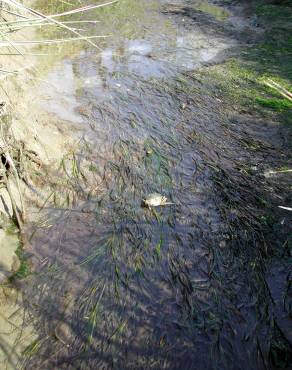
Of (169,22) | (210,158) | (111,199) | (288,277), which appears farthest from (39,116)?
(169,22)

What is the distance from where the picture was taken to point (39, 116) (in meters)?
5.29

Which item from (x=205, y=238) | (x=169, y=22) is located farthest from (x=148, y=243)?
(x=169, y=22)

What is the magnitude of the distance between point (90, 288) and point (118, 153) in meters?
2.17

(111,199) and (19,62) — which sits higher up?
(19,62)

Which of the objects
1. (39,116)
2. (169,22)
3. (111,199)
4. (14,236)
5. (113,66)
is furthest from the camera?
(169,22)

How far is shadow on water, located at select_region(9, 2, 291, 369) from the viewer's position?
9.12 ft

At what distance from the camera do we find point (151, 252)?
11.6 ft

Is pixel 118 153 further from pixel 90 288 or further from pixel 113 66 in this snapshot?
pixel 113 66

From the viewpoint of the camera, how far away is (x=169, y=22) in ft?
35.6

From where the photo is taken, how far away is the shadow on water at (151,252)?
278 centimetres

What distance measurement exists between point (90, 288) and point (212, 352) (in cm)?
118

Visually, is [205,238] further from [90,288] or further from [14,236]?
[14,236]

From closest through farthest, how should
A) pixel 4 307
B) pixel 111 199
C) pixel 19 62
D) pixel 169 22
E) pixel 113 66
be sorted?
pixel 4 307 → pixel 111 199 → pixel 19 62 → pixel 113 66 → pixel 169 22

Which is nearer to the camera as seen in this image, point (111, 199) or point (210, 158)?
point (111, 199)
